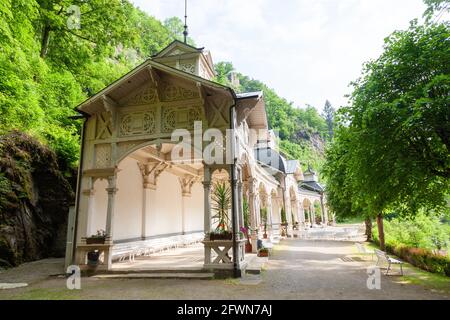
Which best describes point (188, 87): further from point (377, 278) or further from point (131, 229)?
point (377, 278)

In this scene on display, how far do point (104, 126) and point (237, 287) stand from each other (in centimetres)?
726


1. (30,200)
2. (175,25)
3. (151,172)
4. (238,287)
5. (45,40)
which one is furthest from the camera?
(175,25)

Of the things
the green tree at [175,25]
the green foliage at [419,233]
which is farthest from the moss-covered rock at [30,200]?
the green tree at [175,25]

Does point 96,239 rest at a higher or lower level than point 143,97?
lower

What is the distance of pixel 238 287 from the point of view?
7.25m

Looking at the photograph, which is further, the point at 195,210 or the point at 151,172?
the point at 195,210

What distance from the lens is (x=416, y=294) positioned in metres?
6.50

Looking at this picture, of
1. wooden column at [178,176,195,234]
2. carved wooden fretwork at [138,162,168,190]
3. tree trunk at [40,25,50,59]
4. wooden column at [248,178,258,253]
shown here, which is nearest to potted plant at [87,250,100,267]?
carved wooden fretwork at [138,162,168,190]

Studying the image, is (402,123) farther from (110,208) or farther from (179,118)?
(110,208)

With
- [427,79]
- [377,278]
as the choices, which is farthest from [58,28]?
[377,278]

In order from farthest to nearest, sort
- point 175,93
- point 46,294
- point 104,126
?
1. point 104,126
2. point 175,93
3. point 46,294

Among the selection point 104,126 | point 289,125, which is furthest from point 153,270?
point 289,125

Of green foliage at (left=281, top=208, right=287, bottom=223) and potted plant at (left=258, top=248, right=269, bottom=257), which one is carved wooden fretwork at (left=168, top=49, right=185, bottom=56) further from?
green foliage at (left=281, top=208, right=287, bottom=223)
